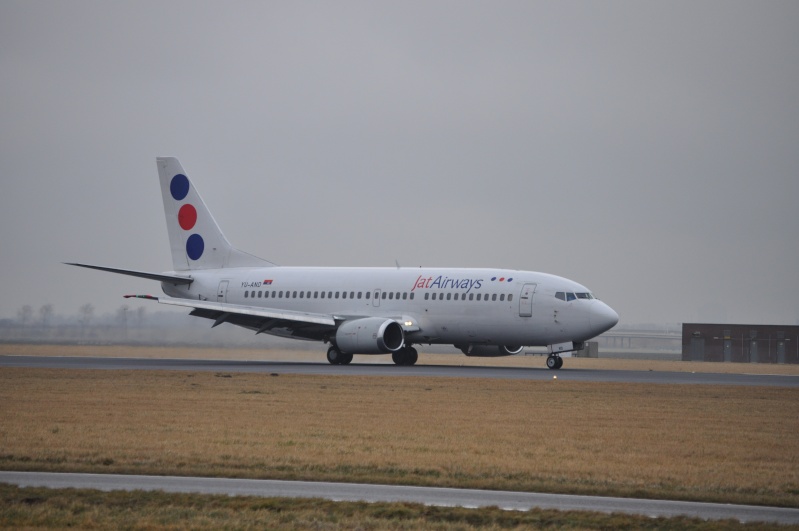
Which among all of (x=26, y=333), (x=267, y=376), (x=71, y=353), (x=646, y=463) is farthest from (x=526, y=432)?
(x=26, y=333)

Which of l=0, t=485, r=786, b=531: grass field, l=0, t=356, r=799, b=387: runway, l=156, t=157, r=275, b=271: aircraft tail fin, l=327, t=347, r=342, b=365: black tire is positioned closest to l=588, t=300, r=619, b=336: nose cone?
l=0, t=356, r=799, b=387: runway

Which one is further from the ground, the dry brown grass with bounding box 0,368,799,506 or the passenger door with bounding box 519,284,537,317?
the passenger door with bounding box 519,284,537,317

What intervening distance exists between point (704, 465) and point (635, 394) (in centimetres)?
1487

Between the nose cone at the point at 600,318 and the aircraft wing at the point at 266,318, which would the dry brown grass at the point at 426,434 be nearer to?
the nose cone at the point at 600,318

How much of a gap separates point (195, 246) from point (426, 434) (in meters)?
38.6

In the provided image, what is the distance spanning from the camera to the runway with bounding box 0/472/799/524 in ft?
47.6

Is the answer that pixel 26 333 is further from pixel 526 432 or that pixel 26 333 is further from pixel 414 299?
pixel 526 432

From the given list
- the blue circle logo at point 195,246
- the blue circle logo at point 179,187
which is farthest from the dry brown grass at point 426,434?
the blue circle logo at point 179,187

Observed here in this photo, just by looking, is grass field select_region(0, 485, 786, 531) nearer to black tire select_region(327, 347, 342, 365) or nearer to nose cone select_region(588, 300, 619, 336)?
nose cone select_region(588, 300, 619, 336)

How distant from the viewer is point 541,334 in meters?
47.5

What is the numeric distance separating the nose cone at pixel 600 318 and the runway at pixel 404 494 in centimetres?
3102

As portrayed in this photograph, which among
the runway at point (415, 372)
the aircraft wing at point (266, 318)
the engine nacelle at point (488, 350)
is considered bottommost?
the runway at point (415, 372)

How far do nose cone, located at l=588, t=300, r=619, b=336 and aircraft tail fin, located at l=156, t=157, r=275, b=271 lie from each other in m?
18.9

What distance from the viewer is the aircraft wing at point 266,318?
5000 cm
